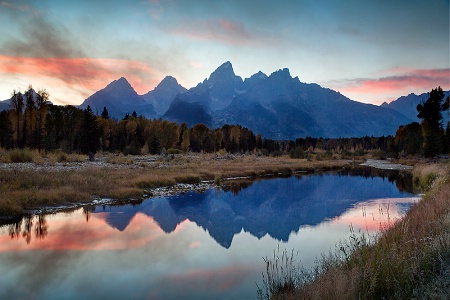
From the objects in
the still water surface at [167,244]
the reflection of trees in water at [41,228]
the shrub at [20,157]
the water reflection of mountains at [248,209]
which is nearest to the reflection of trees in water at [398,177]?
the water reflection of mountains at [248,209]

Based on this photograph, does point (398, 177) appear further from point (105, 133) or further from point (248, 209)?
point (105, 133)

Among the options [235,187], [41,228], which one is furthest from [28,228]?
[235,187]

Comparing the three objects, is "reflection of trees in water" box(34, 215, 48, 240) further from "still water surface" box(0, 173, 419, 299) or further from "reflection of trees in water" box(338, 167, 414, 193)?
"reflection of trees in water" box(338, 167, 414, 193)

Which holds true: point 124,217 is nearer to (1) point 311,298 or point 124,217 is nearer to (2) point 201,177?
(1) point 311,298

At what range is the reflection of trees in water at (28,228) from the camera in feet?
50.5

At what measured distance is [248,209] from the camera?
24.9 metres

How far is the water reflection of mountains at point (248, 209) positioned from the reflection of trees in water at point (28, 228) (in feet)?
10.5

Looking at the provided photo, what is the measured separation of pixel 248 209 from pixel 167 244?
10.4 meters

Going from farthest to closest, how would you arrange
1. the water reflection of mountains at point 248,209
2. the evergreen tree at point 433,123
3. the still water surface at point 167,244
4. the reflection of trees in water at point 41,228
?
1. the evergreen tree at point 433,123
2. the water reflection of mountains at point 248,209
3. the reflection of trees in water at point 41,228
4. the still water surface at point 167,244

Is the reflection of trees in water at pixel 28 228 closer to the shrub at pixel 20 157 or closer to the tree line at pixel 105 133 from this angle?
the shrub at pixel 20 157

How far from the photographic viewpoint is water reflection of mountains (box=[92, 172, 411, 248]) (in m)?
18.9

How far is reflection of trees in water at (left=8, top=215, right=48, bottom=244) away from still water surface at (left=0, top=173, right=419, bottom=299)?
1.6 inches

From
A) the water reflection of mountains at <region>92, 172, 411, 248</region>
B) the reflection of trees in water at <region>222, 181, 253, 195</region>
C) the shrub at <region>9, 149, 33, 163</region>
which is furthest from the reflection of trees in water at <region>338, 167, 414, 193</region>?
the shrub at <region>9, 149, 33, 163</region>

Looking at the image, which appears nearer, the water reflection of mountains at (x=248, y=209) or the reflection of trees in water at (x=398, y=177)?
the water reflection of mountains at (x=248, y=209)
